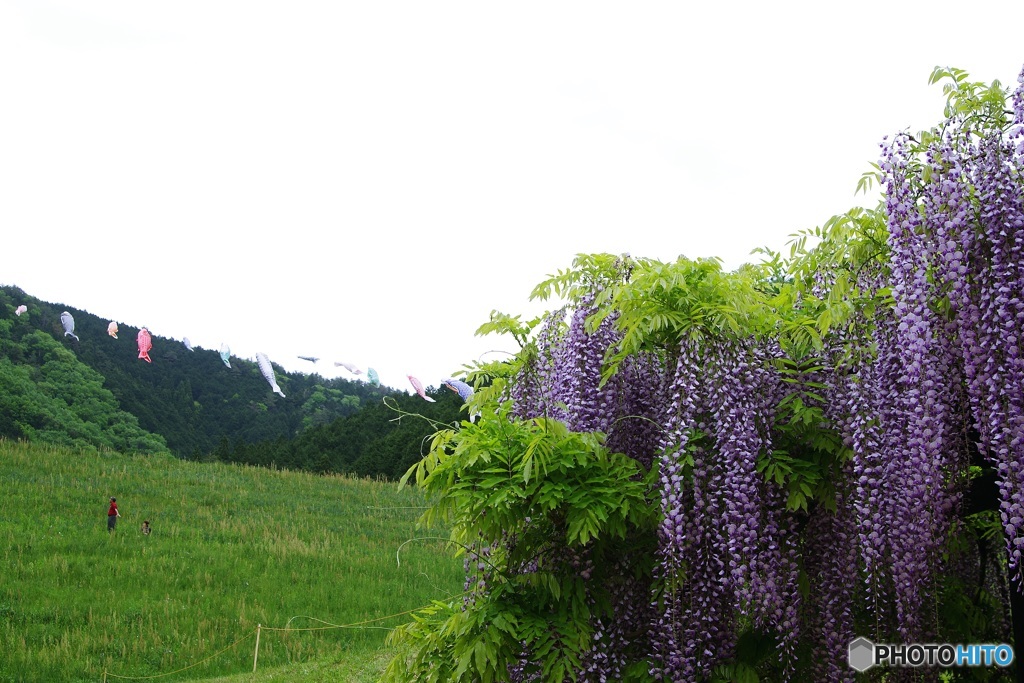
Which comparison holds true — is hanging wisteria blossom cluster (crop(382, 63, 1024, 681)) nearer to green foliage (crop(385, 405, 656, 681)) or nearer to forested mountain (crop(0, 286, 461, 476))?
green foliage (crop(385, 405, 656, 681))

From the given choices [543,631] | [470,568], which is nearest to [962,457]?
[543,631]

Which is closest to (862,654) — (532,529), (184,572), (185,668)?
(532,529)

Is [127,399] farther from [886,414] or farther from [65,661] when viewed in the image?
[886,414]

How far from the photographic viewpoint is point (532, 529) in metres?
4.88

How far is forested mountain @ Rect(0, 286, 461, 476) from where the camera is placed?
35125 millimetres

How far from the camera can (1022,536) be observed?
370cm

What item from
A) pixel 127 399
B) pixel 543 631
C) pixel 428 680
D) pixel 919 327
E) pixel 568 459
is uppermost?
pixel 127 399

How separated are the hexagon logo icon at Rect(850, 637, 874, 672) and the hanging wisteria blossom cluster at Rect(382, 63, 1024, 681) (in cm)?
11

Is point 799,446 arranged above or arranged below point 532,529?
above

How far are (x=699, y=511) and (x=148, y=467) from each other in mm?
25145
